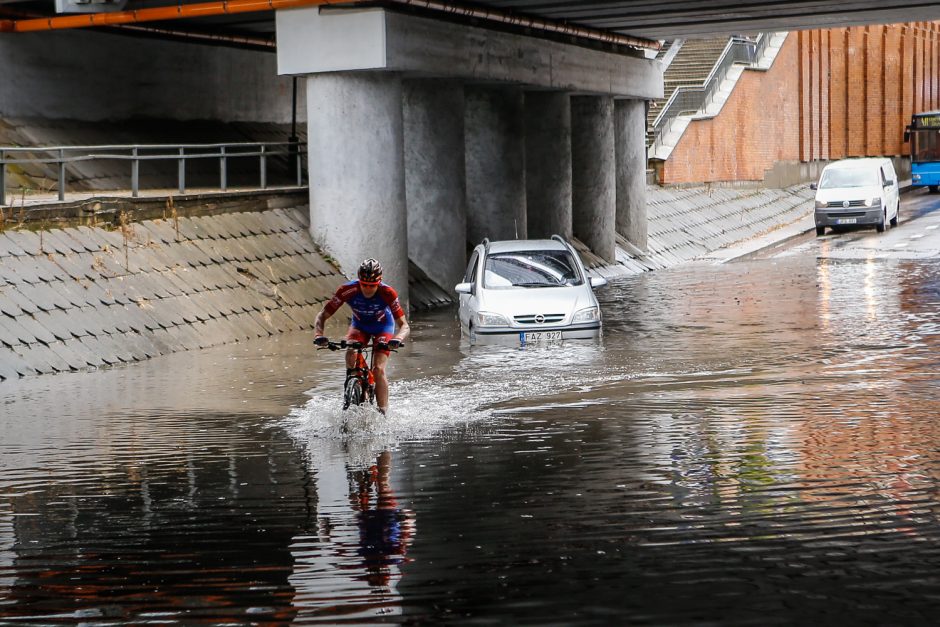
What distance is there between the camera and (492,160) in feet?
108

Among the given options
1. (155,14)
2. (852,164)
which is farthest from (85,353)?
(852,164)

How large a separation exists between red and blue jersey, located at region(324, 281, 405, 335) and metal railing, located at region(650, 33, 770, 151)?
36.5 meters

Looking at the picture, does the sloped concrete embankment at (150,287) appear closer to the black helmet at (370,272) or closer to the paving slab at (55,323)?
the paving slab at (55,323)

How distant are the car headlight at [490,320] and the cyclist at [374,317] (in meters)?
6.52

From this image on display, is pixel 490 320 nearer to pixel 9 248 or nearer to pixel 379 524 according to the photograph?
pixel 9 248

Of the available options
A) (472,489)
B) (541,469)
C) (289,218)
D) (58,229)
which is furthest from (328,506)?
(289,218)

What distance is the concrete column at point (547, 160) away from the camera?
114 ft

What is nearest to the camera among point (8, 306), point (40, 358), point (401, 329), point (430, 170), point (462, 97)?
point (401, 329)

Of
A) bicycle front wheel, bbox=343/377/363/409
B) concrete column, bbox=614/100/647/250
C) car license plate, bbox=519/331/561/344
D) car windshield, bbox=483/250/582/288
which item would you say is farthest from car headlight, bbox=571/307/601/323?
concrete column, bbox=614/100/647/250

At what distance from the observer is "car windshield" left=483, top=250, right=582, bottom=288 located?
20.3 metres

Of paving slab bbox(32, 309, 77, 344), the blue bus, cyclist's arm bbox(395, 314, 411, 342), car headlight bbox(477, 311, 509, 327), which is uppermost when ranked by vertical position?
the blue bus

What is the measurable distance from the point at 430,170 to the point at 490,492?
19702 mm

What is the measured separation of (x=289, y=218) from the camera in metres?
26.4

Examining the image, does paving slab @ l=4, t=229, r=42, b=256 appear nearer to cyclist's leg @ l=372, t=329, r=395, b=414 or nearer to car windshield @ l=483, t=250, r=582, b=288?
car windshield @ l=483, t=250, r=582, b=288
